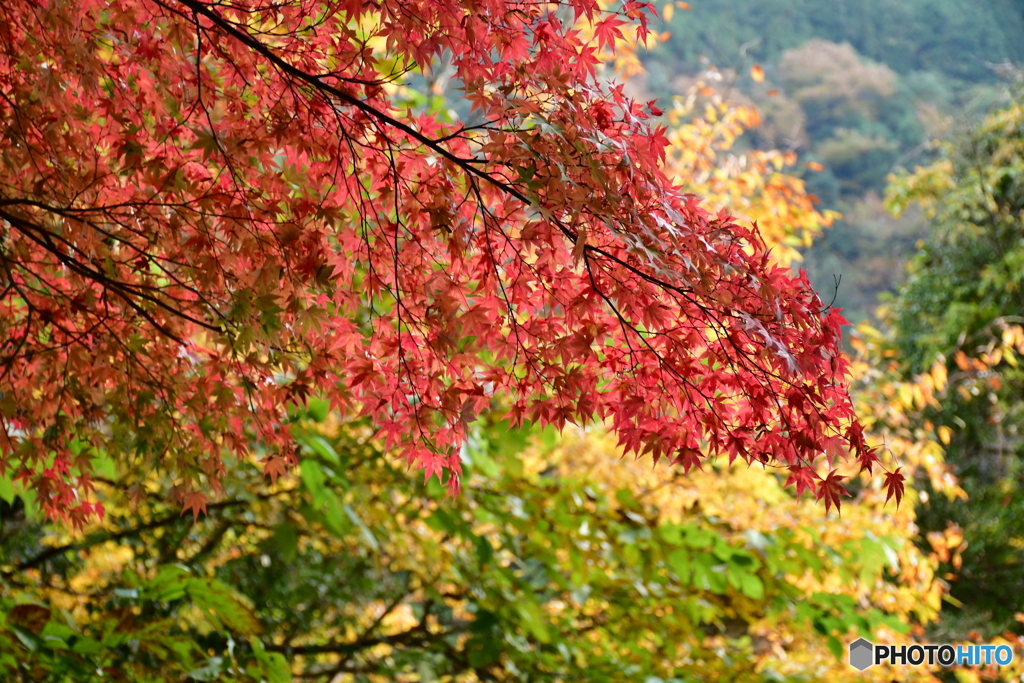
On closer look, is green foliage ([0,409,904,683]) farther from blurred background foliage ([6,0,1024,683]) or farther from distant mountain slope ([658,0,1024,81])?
distant mountain slope ([658,0,1024,81])

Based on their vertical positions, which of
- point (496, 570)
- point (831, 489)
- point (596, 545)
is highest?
point (596, 545)

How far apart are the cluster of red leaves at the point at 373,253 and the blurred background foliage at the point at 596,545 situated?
1.49 ft

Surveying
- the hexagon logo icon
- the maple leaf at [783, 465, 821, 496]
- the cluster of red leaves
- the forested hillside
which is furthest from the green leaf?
the forested hillside

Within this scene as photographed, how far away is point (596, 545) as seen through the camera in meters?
3.58

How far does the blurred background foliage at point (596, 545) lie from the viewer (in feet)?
9.84

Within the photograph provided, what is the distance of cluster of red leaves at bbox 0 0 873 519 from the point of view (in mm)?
1558

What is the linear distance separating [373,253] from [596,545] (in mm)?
2208

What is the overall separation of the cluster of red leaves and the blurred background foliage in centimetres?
45

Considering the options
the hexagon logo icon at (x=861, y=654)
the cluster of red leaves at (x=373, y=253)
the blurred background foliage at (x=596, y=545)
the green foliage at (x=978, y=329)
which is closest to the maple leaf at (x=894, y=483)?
the cluster of red leaves at (x=373, y=253)

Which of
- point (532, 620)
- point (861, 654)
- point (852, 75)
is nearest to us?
point (532, 620)

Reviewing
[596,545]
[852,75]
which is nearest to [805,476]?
[596,545]

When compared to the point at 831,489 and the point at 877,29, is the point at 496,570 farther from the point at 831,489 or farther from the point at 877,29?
the point at 877,29

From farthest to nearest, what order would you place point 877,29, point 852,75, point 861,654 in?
point 877,29 < point 852,75 < point 861,654

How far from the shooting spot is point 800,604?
3377 millimetres
